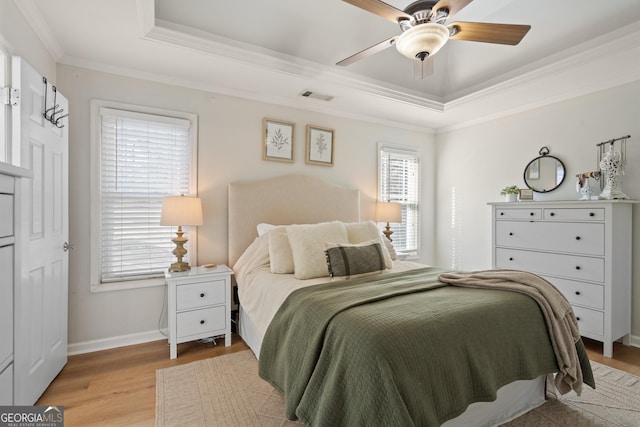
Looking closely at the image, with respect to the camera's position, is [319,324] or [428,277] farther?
[428,277]

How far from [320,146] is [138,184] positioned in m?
1.98

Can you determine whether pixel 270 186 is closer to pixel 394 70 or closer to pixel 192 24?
pixel 192 24

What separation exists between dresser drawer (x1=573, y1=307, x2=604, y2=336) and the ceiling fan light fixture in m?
2.64

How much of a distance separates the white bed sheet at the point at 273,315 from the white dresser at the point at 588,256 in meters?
1.20

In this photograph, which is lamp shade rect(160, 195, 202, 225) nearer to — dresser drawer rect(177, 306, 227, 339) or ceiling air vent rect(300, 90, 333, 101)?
dresser drawer rect(177, 306, 227, 339)

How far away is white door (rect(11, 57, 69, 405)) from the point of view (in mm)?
1759

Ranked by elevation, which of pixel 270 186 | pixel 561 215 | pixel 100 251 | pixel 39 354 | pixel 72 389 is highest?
pixel 270 186

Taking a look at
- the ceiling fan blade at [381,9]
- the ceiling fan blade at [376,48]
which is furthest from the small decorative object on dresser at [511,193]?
the ceiling fan blade at [381,9]

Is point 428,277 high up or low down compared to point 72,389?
up

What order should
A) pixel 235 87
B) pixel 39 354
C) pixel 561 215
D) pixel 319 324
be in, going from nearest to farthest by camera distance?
pixel 319 324, pixel 39 354, pixel 561 215, pixel 235 87

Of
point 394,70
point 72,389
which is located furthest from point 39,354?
point 394,70

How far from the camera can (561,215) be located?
2.92 meters

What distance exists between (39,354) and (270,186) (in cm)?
220

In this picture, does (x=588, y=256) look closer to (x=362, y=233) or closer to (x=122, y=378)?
(x=362, y=233)
